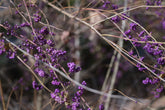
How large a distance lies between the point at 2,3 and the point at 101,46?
2.73 m

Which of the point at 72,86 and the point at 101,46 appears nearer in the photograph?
the point at 72,86

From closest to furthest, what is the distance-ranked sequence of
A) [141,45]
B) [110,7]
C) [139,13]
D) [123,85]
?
[141,45] → [110,7] → [139,13] → [123,85]

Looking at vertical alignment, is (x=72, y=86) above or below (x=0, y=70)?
above

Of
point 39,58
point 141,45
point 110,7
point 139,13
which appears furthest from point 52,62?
point 139,13

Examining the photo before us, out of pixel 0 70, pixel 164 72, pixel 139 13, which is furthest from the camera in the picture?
pixel 0 70

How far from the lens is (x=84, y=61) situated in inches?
152

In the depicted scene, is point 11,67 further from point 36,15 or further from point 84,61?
point 36,15

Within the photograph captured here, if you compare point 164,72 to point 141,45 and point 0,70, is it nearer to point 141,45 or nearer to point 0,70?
point 141,45

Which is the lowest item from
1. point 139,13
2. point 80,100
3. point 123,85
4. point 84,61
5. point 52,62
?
point 123,85

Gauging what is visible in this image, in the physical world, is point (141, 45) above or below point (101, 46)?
above

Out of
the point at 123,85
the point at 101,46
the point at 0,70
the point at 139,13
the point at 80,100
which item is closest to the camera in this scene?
the point at 80,100

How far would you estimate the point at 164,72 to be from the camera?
1.27 m

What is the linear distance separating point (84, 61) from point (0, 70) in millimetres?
1495

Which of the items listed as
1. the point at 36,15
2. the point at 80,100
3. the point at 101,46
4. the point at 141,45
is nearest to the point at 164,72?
the point at 141,45
